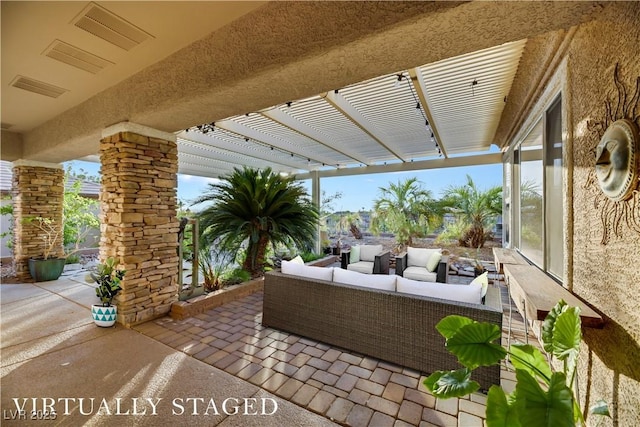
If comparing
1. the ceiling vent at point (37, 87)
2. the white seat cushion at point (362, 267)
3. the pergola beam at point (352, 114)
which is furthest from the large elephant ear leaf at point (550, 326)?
the ceiling vent at point (37, 87)

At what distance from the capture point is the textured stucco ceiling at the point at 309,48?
4.52 feet

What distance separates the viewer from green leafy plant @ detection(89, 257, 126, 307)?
2.99m

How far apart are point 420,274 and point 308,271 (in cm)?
238

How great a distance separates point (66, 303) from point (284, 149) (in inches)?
181

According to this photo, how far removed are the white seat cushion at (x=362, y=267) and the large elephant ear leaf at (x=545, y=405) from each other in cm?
398

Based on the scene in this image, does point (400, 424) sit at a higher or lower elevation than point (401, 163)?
lower

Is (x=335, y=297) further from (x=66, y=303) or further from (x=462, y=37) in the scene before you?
(x=66, y=303)

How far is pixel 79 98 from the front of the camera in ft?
11.1

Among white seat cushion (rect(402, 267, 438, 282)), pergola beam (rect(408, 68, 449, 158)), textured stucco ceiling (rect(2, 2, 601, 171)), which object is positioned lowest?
white seat cushion (rect(402, 267, 438, 282))

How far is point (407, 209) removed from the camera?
24.5 feet

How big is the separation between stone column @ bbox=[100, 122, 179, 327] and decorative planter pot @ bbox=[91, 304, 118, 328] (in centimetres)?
10

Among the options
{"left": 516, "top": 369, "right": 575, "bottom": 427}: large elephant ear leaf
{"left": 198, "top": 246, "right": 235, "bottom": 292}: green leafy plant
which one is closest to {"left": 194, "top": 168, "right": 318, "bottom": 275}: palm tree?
{"left": 198, "top": 246, "right": 235, "bottom": 292}: green leafy plant

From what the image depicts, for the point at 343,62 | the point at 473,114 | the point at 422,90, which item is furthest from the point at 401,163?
the point at 343,62

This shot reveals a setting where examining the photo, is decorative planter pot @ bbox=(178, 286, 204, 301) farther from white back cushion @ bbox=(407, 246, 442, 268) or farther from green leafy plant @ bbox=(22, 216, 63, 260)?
white back cushion @ bbox=(407, 246, 442, 268)
